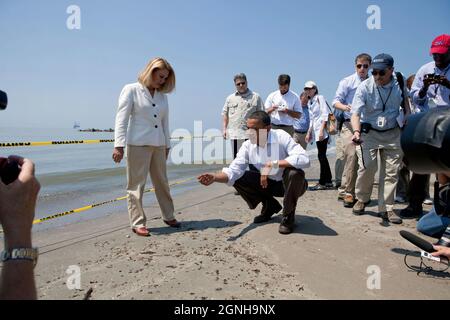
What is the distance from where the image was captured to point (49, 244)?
3.70 m

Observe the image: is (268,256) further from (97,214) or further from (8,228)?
(97,214)

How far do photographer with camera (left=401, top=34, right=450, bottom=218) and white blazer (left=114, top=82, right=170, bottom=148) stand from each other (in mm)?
3129

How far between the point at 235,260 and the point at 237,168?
117cm

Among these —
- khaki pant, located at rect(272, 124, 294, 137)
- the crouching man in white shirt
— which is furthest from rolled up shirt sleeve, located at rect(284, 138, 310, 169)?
khaki pant, located at rect(272, 124, 294, 137)

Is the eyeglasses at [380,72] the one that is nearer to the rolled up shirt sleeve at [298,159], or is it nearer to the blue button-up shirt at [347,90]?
the blue button-up shirt at [347,90]

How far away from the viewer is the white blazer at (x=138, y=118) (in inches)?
147

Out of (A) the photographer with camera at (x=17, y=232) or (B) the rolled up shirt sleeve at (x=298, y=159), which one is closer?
(A) the photographer with camera at (x=17, y=232)

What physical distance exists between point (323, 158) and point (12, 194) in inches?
233

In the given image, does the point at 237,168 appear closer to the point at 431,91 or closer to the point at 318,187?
the point at 431,91

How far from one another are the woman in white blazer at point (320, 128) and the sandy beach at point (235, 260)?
188 centimetres

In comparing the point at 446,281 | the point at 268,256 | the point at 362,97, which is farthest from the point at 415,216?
the point at 268,256

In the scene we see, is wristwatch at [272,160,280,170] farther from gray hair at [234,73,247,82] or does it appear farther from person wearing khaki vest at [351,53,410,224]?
gray hair at [234,73,247,82]

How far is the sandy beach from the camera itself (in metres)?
2.39

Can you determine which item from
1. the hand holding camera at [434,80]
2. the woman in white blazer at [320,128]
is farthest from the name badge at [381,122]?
the woman in white blazer at [320,128]
